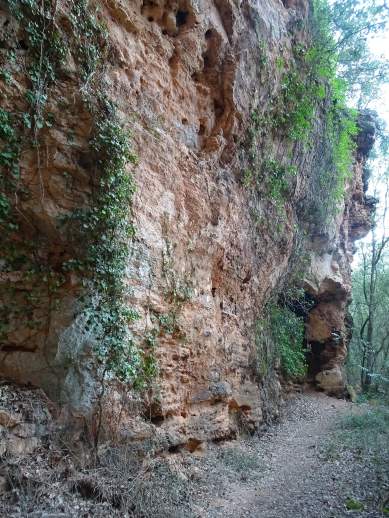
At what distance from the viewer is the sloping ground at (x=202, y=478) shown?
362 centimetres

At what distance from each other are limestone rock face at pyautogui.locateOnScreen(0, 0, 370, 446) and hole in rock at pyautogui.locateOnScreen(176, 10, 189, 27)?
0.06 ft

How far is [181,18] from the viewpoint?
743cm

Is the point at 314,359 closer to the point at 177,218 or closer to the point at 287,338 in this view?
the point at 287,338

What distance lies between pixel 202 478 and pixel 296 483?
4.87 ft

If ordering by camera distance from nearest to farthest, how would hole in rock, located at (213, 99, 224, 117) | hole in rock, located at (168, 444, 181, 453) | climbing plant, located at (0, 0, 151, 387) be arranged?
1. climbing plant, located at (0, 0, 151, 387)
2. hole in rock, located at (168, 444, 181, 453)
3. hole in rock, located at (213, 99, 224, 117)

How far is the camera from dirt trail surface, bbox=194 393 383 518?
486 centimetres

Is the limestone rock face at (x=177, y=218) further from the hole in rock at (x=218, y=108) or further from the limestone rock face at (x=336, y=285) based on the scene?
the limestone rock face at (x=336, y=285)

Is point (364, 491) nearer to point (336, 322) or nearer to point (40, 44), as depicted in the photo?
point (40, 44)

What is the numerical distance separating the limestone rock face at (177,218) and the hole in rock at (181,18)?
0.02m

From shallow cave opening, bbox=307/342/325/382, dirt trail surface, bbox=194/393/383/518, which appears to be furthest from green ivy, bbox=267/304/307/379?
dirt trail surface, bbox=194/393/383/518

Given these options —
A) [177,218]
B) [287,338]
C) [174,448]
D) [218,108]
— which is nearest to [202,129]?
[218,108]

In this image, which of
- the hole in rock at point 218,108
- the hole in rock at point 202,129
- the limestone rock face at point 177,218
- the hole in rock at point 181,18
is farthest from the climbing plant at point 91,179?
the hole in rock at point 218,108

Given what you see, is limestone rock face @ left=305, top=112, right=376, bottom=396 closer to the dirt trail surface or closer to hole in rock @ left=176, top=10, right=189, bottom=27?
the dirt trail surface

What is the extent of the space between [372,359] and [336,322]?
5.37 m
